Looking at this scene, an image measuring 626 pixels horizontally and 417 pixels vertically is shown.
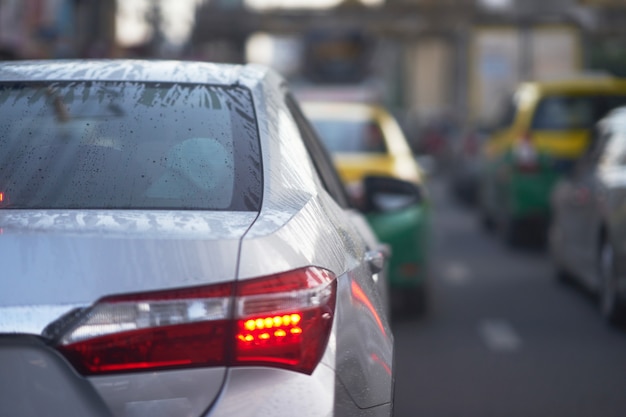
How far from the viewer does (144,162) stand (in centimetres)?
355

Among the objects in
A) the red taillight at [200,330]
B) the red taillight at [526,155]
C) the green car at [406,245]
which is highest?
the red taillight at [200,330]

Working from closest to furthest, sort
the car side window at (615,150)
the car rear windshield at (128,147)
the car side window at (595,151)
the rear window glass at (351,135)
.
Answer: the car rear windshield at (128,147) < the car side window at (615,150) < the rear window glass at (351,135) < the car side window at (595,151)

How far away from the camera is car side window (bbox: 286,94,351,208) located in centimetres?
442

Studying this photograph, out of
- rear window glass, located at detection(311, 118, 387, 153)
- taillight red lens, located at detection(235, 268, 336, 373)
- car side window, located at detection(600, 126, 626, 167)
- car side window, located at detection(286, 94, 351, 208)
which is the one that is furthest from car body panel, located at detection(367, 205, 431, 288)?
taillight red lens, located at detection(235, 268, 336, 373)

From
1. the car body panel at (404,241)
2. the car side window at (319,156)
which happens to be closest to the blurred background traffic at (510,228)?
the car body panel at (404,241)

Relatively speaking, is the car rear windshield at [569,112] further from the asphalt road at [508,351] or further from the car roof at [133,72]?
the car roof at [133,72]

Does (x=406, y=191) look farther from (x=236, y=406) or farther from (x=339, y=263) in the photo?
(x=236, y=406)

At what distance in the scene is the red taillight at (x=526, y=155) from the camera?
14898 mm

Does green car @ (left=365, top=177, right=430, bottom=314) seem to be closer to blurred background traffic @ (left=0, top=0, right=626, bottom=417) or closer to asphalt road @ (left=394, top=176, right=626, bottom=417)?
blurred background traffic @ (left=0, top=0, right=626, bottom=417)

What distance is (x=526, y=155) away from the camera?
15.0 meters

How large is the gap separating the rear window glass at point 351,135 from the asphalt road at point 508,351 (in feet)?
4.41

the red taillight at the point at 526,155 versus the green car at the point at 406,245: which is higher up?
the green car at the point at 406,245

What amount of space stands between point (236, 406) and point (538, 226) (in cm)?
1304

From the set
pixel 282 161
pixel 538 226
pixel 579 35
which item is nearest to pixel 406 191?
pixel 282 161
